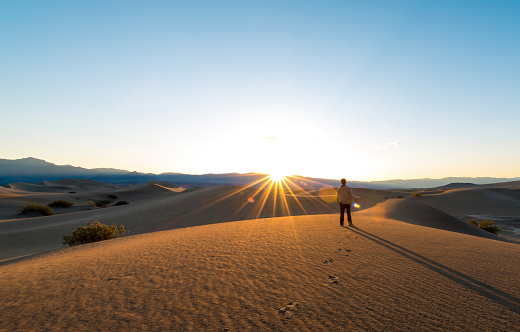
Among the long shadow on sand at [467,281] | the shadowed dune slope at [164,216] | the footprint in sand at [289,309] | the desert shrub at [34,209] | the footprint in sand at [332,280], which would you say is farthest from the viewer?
the desert shrub at [34,209]

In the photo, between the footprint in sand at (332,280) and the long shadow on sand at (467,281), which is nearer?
the long shadow on sand at (467,281)

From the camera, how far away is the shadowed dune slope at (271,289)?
348cm

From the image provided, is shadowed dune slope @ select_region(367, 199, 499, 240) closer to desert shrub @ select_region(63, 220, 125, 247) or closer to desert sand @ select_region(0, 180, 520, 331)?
desert sand @ select_region(0, 180, 520, 331)

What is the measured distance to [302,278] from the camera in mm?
5012

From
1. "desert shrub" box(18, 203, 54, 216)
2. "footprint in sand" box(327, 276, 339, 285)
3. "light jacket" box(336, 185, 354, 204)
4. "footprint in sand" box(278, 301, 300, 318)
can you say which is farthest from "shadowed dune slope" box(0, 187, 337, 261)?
"footprint in sand" box(327, 276, 339, 285)

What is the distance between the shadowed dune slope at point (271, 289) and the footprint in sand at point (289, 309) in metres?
0.01

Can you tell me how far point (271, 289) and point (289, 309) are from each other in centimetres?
75

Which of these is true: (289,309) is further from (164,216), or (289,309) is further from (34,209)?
(34,209)

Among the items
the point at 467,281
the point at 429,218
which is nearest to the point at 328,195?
the point at 429,218

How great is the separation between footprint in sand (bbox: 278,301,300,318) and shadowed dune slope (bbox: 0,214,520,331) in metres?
0.01

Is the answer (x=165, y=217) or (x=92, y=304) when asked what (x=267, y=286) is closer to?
(x=92, y=304)

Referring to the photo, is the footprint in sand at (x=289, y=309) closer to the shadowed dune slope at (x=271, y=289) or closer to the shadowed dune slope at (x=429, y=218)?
the shadowed dune slope at (x=271, y=289)

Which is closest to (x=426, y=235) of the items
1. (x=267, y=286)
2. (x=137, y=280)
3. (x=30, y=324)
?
(x=267, y=286)

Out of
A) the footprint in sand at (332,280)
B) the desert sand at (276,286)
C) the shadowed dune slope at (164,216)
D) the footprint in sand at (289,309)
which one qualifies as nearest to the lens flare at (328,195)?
the shadowed dune slope at (164,216)
